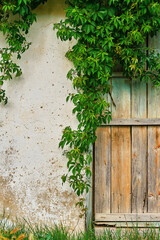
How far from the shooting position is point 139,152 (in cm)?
304

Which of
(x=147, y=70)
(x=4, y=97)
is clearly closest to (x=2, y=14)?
(x=4, y=97)

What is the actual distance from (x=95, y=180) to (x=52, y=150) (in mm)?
602

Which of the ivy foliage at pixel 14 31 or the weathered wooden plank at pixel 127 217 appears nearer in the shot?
the ivy foliage at pixel 14 31

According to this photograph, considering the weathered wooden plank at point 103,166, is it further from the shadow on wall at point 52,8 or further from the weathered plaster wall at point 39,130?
the shadow on wall at point 52,8

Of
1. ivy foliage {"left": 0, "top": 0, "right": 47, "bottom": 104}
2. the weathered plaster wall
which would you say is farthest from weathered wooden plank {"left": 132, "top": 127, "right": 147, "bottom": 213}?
ivy foliage {"left": 0, "top": 0, "right": 47, "bottom": 104}

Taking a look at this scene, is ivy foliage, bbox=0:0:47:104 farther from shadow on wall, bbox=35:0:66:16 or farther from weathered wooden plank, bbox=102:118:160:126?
weathered wooden plank, bbox=102:118:160:126

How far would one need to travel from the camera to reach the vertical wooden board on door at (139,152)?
3.02 metres

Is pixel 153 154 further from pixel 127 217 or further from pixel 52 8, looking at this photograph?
pixel 52 8

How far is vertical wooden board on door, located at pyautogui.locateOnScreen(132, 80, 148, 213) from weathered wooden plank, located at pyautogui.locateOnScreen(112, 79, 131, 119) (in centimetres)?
6

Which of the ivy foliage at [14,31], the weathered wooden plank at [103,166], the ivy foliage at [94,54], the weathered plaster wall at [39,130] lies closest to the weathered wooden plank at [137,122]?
the weathered wooden plank at [103,166]

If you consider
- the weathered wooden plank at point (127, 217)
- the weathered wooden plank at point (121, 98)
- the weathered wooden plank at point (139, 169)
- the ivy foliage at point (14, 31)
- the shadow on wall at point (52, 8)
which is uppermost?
the shadow on wall at point (52, 8)

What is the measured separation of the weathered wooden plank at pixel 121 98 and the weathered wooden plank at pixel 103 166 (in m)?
0.21

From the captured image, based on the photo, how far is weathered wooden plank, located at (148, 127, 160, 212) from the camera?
3.03m

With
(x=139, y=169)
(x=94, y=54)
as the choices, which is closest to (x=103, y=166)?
(x=139, y=169)
